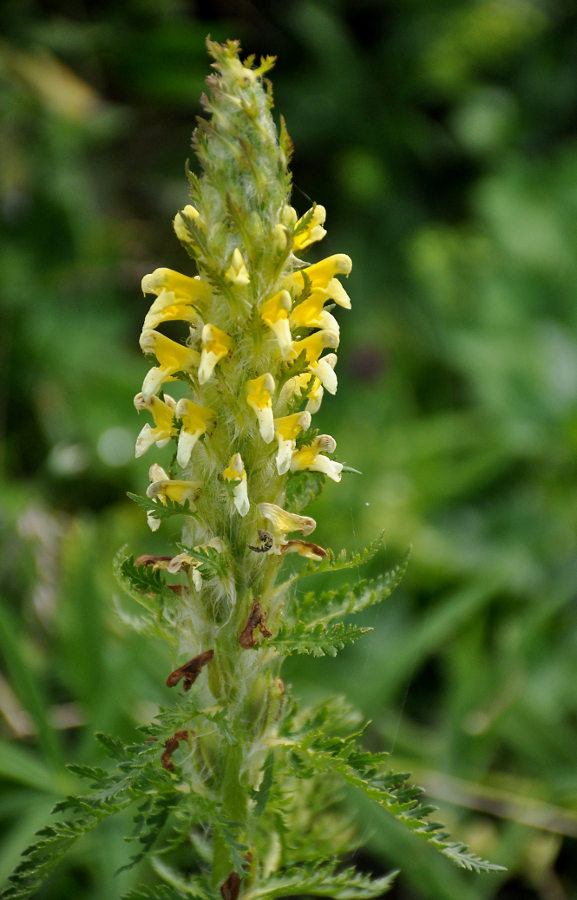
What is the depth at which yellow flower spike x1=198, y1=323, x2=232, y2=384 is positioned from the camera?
994 mm

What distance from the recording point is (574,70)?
4.47 meters

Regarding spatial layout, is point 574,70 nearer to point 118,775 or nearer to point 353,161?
point 353,161

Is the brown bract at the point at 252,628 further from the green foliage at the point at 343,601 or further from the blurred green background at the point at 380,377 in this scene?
the blurred green background at the point at 380,377

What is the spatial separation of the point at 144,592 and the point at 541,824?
155 cm

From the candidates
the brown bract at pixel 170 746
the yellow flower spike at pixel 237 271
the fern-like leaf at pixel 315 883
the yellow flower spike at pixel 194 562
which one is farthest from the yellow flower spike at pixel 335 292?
the fern-like leaf at pixel 315 883

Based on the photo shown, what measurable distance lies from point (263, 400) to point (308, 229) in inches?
10.1

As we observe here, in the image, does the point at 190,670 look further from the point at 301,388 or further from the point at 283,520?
the point at 301,388

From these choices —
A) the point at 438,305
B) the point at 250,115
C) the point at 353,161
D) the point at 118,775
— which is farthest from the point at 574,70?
the point at 118,775

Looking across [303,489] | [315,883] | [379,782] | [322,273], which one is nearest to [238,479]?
[303,489]

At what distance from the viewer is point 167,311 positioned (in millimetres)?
1089

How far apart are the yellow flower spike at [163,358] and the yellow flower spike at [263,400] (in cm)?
11

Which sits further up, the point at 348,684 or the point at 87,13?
the point at 87,13

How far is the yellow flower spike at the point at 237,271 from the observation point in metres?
0.99

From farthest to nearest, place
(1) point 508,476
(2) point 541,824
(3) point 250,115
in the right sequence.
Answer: (1) point 508,476 < (2) point 541,824 < (3) point 250,115
